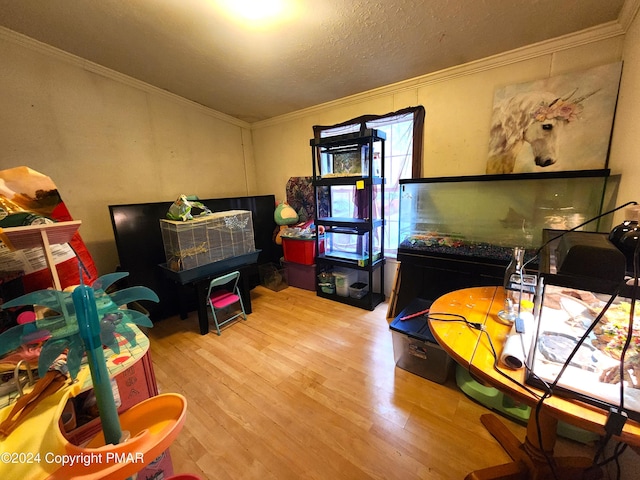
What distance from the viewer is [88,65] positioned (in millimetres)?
2219

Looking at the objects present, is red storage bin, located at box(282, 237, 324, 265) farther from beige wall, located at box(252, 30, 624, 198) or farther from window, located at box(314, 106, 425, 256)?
beige wall, located at box(252, 30, 624, 198)

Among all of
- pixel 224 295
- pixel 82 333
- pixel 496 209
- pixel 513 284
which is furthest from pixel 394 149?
pixel 82 333

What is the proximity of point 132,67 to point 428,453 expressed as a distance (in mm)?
3682

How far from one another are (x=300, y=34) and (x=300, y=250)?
2.20 metres

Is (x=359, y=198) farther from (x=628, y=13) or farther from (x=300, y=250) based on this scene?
(x=628, y=13)

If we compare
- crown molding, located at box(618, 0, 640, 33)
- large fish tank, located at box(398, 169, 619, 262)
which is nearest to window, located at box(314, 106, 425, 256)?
large fish tank, located at box(398, 169, 619, 262)

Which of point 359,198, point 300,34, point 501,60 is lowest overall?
point 359,198

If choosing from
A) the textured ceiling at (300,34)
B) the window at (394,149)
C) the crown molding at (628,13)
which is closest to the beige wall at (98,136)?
the textured ceiling at (300,34)

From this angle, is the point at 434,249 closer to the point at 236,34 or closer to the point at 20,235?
the point at 236,34

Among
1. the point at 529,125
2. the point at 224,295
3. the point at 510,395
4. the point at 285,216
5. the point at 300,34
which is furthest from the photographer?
the point at 285,216

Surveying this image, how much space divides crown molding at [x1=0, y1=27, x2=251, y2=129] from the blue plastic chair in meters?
2.17

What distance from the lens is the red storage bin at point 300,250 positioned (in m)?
3.17

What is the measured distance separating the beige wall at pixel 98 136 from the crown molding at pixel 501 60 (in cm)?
186

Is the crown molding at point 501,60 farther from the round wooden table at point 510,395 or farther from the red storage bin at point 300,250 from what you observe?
the round wooden table at point 510,395
